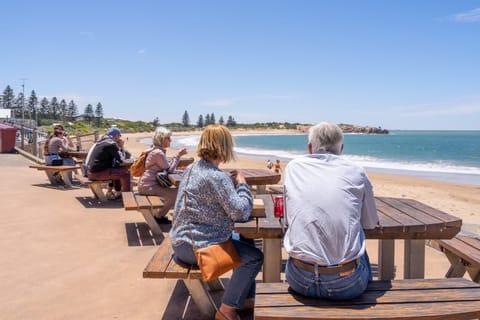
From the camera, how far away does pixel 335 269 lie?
2.02 m

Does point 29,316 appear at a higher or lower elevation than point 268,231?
lower

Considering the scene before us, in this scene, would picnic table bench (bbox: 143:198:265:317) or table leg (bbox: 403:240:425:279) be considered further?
table leg (bbox: 403:240:425:279)

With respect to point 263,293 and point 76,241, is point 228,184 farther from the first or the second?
point 76,241

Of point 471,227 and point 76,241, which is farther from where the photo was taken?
point 471,227

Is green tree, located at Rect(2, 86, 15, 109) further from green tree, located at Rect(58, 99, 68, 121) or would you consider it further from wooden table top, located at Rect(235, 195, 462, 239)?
wooden table top, located at Rect(235, 195, 462, 239)

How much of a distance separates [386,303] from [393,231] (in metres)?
0.54

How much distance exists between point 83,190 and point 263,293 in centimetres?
671

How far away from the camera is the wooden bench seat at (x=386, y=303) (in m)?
1.91

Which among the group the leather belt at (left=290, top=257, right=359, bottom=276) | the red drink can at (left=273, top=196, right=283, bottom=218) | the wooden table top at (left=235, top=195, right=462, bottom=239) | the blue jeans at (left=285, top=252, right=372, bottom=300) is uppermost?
the red drink can at (left=273, top=196, right=283, bottom=218)

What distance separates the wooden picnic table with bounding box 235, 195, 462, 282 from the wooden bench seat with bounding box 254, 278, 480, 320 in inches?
12.3

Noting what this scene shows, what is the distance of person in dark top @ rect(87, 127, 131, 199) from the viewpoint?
21.9 ft

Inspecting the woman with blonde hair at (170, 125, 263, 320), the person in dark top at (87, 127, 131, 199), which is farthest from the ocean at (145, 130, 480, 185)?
the person in dark top at (87, 127, 131, 199)

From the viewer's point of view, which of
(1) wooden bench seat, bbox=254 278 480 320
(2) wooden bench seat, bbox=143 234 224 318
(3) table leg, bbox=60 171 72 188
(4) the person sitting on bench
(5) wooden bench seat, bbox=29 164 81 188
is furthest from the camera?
(4) the person sitting on bench

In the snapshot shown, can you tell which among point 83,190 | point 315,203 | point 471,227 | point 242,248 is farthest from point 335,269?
point 83,190
